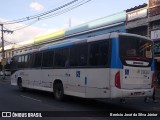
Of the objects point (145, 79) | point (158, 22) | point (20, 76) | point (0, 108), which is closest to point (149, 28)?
point (158, 22)

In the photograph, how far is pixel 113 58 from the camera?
12578mm

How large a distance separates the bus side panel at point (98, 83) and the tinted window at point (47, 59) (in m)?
4.10

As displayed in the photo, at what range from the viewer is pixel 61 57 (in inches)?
646

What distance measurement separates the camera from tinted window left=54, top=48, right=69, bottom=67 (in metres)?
15.9

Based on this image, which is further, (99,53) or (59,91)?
(59,91)

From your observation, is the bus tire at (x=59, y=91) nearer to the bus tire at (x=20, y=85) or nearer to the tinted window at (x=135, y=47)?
the tinted window at (x=135, y=47)

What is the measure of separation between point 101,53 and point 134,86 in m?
1.86

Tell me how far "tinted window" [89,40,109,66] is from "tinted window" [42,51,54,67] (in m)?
4.11

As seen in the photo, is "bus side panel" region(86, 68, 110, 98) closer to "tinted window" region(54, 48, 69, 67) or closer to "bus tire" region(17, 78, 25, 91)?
"tinted window" region(54, 48, 69, 67)

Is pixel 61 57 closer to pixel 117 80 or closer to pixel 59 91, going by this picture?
pixel 59 91

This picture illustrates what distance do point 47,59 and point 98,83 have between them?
5.54 metres

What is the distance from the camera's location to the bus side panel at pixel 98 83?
12.7 metres

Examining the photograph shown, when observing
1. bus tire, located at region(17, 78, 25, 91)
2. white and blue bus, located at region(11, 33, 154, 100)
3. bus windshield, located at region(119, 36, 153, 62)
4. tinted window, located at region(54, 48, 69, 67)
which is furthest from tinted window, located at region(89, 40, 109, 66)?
bus tire, located at region(17, 78, 25, 91)

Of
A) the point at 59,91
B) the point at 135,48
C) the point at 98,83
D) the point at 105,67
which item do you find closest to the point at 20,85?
the point at 59,91
